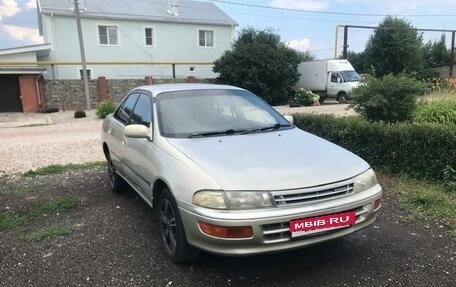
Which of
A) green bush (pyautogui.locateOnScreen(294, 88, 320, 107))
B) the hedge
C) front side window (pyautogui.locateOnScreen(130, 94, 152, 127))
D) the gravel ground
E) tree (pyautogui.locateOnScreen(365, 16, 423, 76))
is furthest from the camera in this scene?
tree (pyautogui.locateOnScreen(365, 16, 423, 76))

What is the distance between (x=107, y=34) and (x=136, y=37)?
7.10ft

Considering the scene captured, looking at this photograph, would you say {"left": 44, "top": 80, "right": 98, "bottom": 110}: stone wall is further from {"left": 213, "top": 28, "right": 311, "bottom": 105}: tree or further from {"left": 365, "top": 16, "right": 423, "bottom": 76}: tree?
{"left": 365, "top": 16, "right": 423, "bottom": 76}: tree

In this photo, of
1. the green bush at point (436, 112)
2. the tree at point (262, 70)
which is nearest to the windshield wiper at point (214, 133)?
the green bush at point (436, 112)

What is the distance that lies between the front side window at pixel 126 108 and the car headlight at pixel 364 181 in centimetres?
287

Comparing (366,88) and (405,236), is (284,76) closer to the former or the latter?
(366,88)

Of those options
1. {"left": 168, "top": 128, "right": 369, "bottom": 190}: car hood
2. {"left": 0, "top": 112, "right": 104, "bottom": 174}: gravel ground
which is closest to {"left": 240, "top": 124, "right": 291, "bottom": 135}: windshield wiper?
{"left": 168, "top": 128, "right": 369, "bottom": 190}: car hood

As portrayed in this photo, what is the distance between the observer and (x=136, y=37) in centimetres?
3031

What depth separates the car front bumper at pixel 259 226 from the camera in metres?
2.74

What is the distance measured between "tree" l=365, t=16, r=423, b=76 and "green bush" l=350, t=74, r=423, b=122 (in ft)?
87.5

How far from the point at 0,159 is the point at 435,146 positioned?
8564 mm

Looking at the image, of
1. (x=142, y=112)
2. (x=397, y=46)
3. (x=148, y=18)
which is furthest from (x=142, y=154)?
(x=397, y=46)

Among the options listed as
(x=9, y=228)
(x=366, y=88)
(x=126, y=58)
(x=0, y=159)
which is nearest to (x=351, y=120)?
(x=366, y=88)

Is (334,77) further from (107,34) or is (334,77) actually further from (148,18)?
(107,34)

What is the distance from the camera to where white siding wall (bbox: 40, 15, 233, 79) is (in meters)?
27.5
